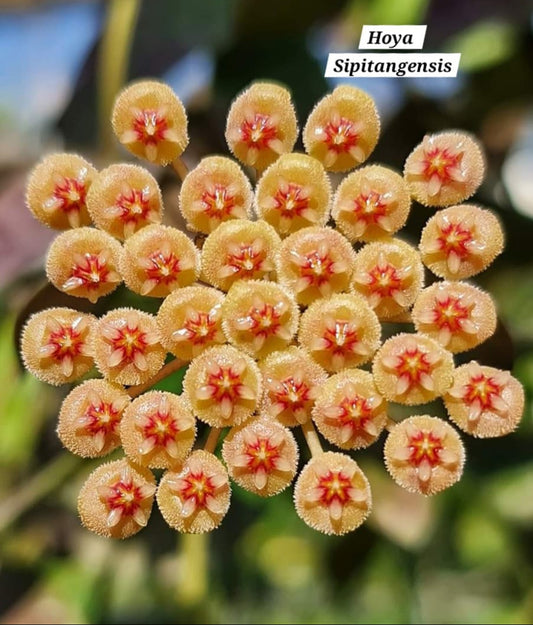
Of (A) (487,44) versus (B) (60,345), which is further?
(A) (487,44)

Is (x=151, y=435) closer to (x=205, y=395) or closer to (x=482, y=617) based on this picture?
(x=205, y=395)

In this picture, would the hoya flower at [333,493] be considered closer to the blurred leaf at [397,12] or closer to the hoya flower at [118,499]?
the hoya flower at [118,499]

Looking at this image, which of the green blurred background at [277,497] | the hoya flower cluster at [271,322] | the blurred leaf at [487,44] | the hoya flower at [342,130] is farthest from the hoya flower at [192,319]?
the blurred leaf at [487,44]

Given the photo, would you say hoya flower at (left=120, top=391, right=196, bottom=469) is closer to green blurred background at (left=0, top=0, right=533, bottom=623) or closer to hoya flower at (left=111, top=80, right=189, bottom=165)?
hoya flower at (left=111, top=80, right=189, bottom=165)

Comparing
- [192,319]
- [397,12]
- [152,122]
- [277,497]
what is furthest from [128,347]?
[397,12]

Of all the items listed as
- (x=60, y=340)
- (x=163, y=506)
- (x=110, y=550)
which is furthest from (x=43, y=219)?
(x=110, y=550)

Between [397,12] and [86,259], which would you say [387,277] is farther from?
[397,12]
